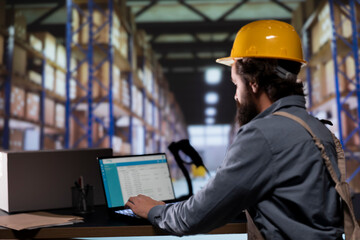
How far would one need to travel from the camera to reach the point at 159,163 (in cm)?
206

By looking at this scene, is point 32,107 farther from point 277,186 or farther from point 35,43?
point 277,186

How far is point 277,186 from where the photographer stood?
3.68ft

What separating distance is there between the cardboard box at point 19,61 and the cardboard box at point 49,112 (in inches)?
34.8

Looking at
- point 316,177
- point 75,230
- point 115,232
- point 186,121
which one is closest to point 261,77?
point 316,177

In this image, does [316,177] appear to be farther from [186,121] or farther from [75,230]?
[186,121]

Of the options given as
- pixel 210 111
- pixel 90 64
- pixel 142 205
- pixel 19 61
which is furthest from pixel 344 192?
pixel 210 111

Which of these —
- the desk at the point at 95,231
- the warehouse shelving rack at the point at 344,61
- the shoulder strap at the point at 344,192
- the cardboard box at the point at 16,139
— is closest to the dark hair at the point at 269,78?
the shoulder strap at the point at 344,192

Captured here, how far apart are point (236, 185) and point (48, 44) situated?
704 centimetres

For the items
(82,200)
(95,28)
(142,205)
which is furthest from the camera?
(95,28)

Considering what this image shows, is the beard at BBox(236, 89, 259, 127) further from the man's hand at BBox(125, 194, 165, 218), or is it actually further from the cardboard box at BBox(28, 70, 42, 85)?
the cardboard box at BBox(28, 70, 42, 85)

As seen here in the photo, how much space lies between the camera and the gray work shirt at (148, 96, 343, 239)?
3.60 ft

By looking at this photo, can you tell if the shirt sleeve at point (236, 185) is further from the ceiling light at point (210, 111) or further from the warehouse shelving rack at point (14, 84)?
the ceiling light at point (210, 111)

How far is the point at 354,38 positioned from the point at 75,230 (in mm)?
6386

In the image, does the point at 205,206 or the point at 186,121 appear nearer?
the point at 205,206
